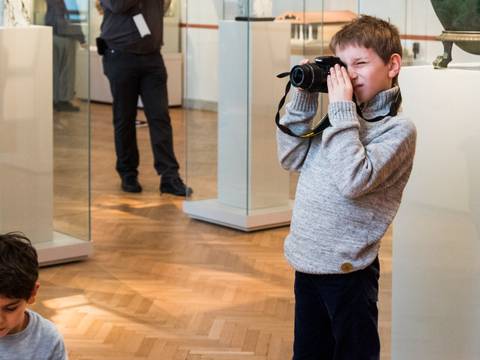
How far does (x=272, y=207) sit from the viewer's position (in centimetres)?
654

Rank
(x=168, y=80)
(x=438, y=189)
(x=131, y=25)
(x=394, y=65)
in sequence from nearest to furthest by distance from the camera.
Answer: (x=394, y=65) → (x=438, y=189) → (x=131, y=25) → (x=168, y=80)

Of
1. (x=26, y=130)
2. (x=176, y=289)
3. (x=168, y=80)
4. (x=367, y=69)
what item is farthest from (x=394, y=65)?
(x=168, y=80)

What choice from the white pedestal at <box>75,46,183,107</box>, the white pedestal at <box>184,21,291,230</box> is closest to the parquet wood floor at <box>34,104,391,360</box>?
the white pedestal at <box>184,21,291,230</box>

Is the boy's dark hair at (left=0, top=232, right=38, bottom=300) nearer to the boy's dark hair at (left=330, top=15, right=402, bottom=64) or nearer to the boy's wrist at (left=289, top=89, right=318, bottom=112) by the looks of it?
the boy's wrist at (left=289, top=89, right=318, bottom=112)

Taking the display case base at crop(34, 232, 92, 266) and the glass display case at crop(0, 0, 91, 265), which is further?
the display case base at crop(34, 232, 92, 266)

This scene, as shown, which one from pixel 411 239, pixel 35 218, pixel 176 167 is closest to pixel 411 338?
pixel 411 239

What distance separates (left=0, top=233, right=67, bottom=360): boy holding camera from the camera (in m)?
2.17

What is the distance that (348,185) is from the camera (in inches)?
104

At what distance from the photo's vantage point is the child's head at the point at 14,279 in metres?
A: 2.16

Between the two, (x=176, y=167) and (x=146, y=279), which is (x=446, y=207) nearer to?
(x=146, y=279)

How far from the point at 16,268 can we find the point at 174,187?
533 centimetres

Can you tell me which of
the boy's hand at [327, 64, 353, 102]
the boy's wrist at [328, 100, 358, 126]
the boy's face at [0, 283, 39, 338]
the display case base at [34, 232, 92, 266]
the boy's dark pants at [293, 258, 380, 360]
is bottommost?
the display case base at [34, 232, 92, 266]

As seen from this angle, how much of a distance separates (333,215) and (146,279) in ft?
8.68

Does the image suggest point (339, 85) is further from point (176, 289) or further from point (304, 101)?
point (176, 289)
